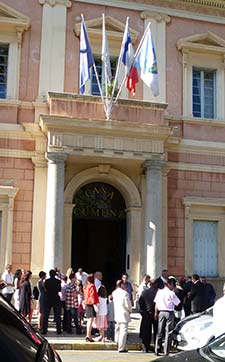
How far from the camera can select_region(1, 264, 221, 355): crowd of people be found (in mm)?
11750

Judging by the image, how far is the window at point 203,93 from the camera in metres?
19.7

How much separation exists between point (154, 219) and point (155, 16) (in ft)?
25.3

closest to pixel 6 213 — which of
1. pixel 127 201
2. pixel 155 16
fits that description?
pixel 127 201

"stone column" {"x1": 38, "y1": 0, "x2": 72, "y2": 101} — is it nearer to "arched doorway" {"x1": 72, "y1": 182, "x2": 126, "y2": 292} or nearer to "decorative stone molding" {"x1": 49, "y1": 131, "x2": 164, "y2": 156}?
"decorative stone molding" {"x1": 49, "y1": 131, "x2": 164, "y2": 156}

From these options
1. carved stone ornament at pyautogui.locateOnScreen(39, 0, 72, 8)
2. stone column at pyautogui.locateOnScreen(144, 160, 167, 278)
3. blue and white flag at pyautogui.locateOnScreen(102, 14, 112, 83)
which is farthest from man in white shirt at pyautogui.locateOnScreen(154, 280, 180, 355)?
carved stone ornament at pyautogui.locateOnScreen(39, 0, 72, 8)

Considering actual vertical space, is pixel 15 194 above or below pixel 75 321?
above

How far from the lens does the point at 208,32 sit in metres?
19.9

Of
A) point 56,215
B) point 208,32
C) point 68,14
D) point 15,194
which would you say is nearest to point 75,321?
point 56,215

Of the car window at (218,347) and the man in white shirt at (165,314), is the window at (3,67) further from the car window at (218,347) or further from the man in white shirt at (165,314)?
the car window at (218,347)

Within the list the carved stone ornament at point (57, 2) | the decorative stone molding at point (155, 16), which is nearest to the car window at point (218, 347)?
the carved stone ornament at point (57, 2)

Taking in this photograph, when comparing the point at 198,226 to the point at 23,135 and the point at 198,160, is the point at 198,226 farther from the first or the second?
the point at 23,135

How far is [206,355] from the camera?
14.4ft

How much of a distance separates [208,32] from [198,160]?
4.96 meters

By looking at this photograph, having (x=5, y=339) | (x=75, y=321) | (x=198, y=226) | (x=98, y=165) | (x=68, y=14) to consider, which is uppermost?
(x=68, y=14)
